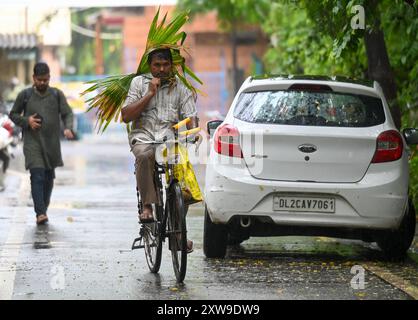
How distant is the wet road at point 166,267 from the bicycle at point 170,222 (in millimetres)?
162

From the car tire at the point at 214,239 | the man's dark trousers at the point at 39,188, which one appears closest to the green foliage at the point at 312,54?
the man's dark trousers at the point at 39,188

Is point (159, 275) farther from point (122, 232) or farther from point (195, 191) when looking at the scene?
point (122, 232)

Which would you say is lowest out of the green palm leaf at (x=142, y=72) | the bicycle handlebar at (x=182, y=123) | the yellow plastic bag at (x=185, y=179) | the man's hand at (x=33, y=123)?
the man's hand at (x=33, y=123)

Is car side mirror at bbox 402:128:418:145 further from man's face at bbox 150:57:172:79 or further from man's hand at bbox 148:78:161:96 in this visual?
man's hand at bbox 148:78:161:96

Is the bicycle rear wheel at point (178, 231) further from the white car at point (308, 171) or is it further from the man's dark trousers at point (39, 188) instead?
the man's dark trousers at point (39, 188)

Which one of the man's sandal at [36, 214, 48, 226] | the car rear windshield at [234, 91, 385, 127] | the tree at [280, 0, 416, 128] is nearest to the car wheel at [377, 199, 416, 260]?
the car rear windshield at [234, 91, 385, 127]

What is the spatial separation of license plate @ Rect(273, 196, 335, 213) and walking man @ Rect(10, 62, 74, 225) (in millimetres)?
4249

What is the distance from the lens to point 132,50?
58219 mm

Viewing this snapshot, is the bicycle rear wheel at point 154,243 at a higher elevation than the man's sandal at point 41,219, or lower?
higher

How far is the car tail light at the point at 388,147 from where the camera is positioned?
9.65 meters

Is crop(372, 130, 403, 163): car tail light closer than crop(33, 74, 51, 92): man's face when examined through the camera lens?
Yes

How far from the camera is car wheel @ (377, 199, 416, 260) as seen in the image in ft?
33.0

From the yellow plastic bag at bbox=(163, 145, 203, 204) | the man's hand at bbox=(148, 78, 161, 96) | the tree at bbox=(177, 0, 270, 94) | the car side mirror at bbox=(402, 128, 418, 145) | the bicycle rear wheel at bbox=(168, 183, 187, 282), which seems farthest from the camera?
the tree at bbox=(177, 0, 270, 94)
